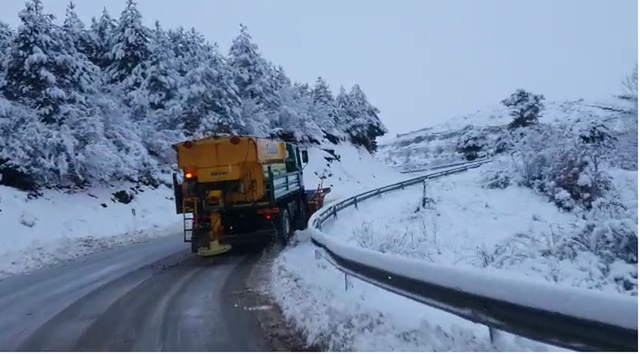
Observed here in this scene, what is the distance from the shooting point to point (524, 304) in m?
4.08

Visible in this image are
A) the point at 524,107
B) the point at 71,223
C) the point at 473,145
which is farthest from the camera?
the point at 473,145

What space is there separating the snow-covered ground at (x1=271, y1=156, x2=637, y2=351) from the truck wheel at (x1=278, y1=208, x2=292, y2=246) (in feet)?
1.44

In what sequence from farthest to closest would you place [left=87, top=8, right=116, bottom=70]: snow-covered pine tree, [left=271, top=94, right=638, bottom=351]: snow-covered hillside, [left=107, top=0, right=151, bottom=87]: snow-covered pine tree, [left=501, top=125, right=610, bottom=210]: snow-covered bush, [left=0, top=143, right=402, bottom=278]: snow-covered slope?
1. [left=87, top=8, right=116, bottom=70]: snow-covered pine tree
2. [left=107, top=0, right=151, bottom=87]: snow-covered pine tree
3. [left=501, top=125, right=610, bottom=210]: snow-covered bush
4. [left=0, top=143, right=402, bottom=278]: snow-covered slope
5. [left=271, top=94, right=638, bottom=351]: snow-covered hillside

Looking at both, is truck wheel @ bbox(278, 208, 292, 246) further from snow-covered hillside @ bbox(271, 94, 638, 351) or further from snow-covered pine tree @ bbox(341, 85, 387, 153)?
snow-covered pine tree @ bbox(341, 85, 387, 153)

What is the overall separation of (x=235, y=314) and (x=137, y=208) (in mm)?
18469

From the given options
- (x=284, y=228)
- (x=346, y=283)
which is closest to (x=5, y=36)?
(x=284, y=228)

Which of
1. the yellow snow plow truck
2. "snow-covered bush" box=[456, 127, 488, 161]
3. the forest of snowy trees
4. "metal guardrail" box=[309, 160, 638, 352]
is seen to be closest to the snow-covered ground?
"metal guardrail" box=[309, 160, 638, 352]

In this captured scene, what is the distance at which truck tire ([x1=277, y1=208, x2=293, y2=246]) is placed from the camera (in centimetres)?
1510

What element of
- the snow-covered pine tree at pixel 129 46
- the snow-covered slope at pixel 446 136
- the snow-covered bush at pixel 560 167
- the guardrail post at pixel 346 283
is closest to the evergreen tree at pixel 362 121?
the snow-covered slope at pixel 446 136

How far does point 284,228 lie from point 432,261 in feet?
16.2

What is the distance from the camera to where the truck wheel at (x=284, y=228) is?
1512 centimetres

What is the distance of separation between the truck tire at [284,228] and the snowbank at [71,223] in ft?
17.1

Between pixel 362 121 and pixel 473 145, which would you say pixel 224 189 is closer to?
pixel 362 121

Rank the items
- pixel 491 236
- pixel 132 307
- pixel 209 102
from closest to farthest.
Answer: pixel 132 307 → pixel 491 236 → pixel 209 102
